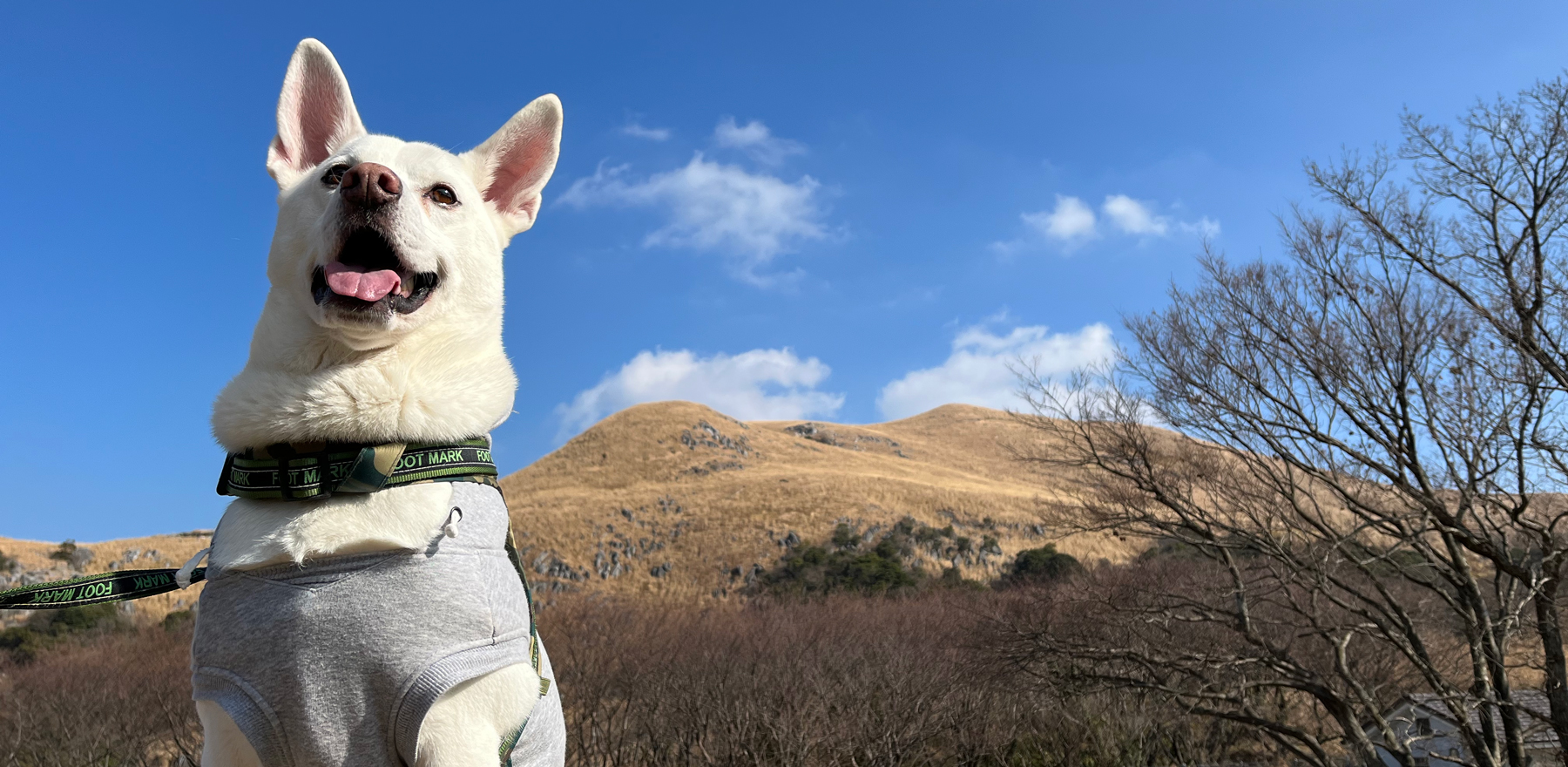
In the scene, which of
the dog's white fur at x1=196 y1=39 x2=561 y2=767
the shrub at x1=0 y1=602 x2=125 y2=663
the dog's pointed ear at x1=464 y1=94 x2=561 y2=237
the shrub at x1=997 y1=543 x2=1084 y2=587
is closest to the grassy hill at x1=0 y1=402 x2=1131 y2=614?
the shrub at x1=997 y1=543 x2=1084 y2=587

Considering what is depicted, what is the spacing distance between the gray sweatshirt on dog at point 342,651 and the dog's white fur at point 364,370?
5 cm

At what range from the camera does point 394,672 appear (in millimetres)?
1854

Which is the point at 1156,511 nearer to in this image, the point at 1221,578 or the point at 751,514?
the point at 1221,578

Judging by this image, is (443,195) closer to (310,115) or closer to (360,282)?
(360,282)

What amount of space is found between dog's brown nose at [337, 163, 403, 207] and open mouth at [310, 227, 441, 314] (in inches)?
2.7

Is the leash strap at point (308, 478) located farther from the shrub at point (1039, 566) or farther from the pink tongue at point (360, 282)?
the shrub at point (1039, 566)

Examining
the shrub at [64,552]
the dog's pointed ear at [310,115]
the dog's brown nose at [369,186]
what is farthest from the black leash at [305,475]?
the shrub at [64,552]

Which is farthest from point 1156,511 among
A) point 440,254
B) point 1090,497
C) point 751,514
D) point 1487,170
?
point 751,514

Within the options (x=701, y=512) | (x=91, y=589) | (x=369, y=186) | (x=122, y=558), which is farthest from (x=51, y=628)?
(x=701, y=512)

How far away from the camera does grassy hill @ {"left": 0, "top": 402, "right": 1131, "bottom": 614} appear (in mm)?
40688

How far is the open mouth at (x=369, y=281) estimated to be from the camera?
6.49 feet

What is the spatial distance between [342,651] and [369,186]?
1.03 m

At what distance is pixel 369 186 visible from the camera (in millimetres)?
1995

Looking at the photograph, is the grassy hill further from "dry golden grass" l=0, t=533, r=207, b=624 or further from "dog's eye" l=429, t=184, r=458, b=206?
"dog's eye" l=429, t=184, r=458, b=206
